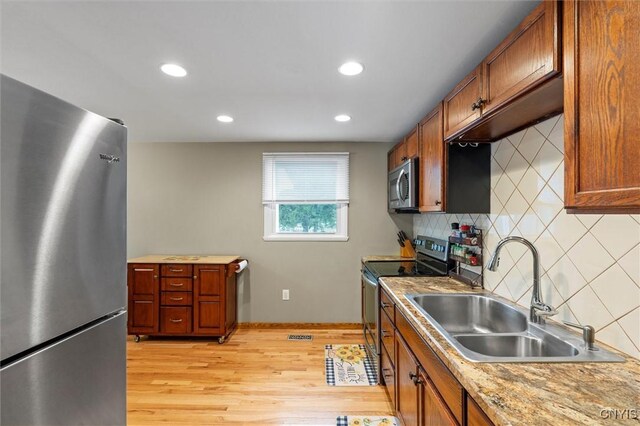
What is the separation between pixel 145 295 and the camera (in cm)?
327

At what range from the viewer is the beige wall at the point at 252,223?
3.74m

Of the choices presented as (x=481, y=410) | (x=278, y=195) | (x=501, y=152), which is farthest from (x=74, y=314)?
(x=278, y=195)

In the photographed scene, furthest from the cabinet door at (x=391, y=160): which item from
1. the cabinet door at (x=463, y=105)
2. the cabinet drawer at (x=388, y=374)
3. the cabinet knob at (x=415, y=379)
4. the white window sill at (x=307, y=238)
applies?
the cabinet knob at (x=415, y=379)

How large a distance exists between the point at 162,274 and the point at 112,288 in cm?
242

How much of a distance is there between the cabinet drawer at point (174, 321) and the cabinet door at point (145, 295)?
74 millimetres

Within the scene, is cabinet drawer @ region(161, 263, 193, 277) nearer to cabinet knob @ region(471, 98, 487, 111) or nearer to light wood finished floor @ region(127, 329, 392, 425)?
light wood finished floor @ region(127, 329, 392, 425)

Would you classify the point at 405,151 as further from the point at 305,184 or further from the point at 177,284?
the point at 177,284

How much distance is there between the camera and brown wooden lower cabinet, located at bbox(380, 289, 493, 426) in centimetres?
100

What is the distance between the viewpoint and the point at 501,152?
192 centimetres

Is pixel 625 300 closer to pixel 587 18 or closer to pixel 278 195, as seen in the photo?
pixel 587 18

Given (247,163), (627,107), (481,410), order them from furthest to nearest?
1. (247,163)
2. (481,410)
3. (627,107)

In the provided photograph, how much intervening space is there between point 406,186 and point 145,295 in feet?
9.70

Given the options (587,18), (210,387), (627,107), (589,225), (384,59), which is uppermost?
(384,59)

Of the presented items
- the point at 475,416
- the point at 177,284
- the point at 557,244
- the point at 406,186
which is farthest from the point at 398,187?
the point at 177,284
